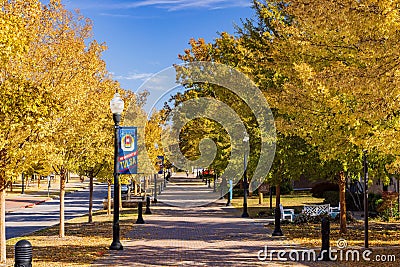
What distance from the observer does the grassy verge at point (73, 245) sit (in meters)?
14.7

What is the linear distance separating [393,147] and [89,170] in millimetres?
17908

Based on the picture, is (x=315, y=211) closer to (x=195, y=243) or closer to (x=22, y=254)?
(x=195, y=243)

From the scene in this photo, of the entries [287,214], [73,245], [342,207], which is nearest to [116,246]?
[73,245]

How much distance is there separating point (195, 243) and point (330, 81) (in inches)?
337

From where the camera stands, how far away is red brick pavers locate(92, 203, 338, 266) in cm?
1438

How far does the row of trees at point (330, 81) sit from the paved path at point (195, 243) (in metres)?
2.97

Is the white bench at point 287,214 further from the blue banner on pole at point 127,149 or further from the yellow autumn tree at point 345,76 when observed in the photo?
the blue banner on pole at point 127,149

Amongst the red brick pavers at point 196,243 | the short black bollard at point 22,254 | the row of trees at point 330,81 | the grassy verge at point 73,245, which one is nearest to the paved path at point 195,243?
the red brick pavers at point 196,243

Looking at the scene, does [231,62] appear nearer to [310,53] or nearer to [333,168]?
[333,168]

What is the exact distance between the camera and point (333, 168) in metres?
19.6

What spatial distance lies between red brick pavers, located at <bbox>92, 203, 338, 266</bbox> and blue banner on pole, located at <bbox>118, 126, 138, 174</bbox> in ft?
8.10

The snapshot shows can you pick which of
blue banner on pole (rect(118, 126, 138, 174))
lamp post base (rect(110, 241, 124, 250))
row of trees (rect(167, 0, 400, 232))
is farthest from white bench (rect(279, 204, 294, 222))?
lamp post base (rect(110, 241, 124, 250))

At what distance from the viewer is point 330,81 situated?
448 inches

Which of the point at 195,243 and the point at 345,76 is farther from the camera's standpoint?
the point at 195,243
